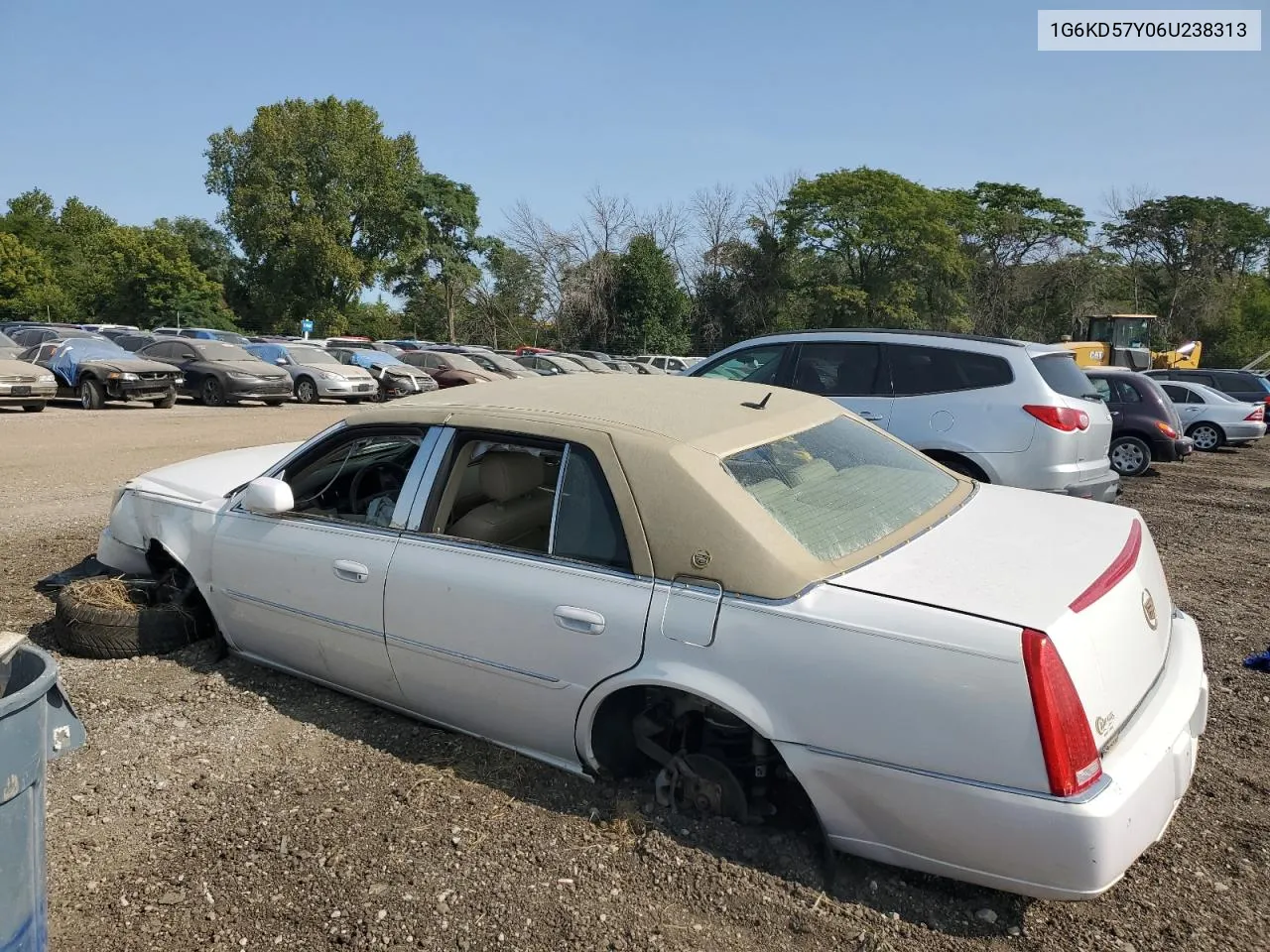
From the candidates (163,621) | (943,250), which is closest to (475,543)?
(163,621)

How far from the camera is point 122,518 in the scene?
15.9 ft

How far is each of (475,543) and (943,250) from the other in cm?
4762

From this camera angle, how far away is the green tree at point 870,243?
45844mm

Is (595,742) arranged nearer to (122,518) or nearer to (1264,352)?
(122,518)

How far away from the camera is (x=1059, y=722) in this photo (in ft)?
7.59

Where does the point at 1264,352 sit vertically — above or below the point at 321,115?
below

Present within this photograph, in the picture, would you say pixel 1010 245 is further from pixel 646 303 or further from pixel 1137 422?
pixel 1137 422

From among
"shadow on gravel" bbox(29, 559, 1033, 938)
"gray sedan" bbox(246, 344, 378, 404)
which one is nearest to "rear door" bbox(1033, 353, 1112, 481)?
"shadow on gravel" bbox(29, 559, 1033, 938)

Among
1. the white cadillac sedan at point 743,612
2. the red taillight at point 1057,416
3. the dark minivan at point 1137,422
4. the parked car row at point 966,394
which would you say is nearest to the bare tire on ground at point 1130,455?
the dark minivan at point 1137,422

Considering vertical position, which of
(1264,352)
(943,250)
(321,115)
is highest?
(321,115)

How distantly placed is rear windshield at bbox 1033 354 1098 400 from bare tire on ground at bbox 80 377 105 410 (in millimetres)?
17717

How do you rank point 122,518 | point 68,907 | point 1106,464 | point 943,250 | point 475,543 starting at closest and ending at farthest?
point 68,907, point 475,543, point 122,518, point 1106,464, point 943,250

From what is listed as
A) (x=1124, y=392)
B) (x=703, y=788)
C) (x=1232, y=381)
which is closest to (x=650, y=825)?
(x=703, y=788)

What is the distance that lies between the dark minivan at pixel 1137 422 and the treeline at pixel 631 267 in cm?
A: 3164
